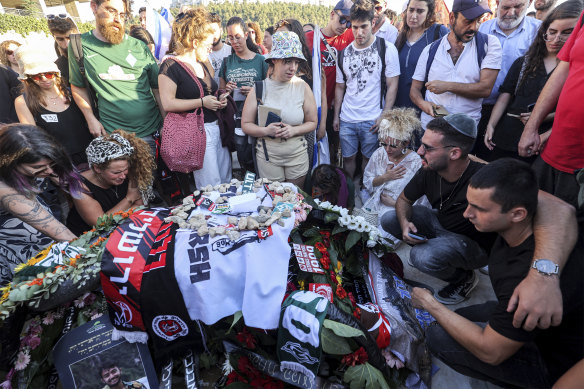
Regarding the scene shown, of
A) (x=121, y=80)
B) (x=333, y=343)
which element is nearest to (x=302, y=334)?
(x=333, y=343)

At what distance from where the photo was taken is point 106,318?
1928 mm

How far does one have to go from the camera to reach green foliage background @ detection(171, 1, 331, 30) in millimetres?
75625

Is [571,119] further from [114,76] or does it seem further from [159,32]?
[159,32]

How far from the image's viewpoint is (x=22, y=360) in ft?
5.97

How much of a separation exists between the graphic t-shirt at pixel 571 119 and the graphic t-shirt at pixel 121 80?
12.4 ft

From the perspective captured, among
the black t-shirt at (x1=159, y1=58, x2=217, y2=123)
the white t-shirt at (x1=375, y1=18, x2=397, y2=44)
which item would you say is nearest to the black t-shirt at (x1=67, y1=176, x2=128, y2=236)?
the black t-shirt at (x1=159, y1=58, x2=217, y2=123)

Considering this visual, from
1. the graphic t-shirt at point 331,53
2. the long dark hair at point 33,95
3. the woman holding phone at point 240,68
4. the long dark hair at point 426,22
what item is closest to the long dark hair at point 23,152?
the long dark hair at point 33,95

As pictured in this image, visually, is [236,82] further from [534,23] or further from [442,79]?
[534,23]

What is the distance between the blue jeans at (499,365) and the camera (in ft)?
5.57

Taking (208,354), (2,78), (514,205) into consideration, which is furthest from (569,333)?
(2,78)

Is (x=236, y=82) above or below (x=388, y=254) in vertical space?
above

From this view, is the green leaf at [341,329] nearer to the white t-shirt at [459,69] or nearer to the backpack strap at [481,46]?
the white t-shirt at [459,69]

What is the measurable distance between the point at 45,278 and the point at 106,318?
42 centimetres

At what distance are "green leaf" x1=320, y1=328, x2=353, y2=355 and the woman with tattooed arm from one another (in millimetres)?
1946
